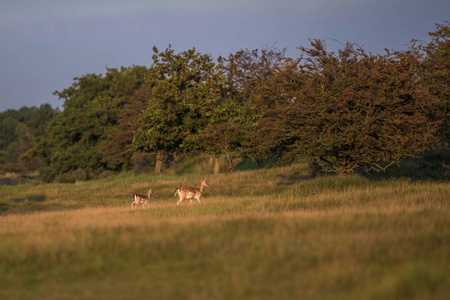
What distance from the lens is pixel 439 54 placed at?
31609mm

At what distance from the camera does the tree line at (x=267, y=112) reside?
71.9 ft

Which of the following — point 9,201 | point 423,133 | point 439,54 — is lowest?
point 9,201

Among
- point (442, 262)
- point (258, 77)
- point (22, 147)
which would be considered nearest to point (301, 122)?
point (442, 262)

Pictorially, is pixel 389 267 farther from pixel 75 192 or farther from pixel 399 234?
pixel 75 192

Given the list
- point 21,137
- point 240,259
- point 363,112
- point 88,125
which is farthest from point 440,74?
point 21,137

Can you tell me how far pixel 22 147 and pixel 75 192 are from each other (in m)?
68.8

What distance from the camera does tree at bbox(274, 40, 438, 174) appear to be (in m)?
21.6

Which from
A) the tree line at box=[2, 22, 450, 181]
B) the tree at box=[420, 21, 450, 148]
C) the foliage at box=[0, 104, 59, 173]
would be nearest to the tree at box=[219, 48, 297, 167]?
the tree line at box=[2, 22, 450, 181]

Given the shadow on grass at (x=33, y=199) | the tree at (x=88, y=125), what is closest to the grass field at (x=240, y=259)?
the shadow on grass at (x=33, y=199)

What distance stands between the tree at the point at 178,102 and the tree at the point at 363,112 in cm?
1439

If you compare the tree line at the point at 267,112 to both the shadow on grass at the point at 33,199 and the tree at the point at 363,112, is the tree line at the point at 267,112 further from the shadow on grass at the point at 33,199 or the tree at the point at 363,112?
the shadow on grass at the point at 33,199

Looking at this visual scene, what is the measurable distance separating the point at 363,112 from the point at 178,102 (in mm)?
17648

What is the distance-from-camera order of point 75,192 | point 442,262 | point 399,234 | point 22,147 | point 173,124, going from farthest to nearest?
point 22,147
point 173,124
point 75,192
point 399,234
point 442,262

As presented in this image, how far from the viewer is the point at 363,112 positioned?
880 inches
